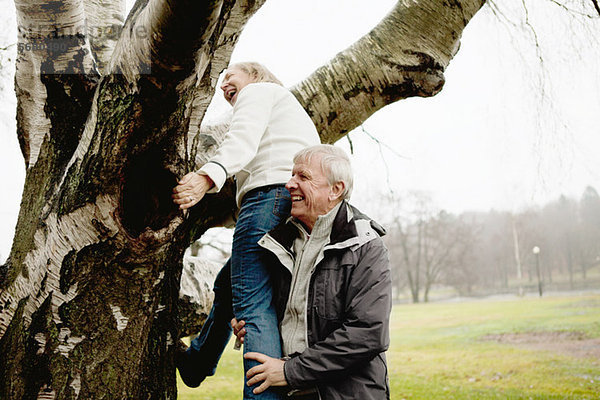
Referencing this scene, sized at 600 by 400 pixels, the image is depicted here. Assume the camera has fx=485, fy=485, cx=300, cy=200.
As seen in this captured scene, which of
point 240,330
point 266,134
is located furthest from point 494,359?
point 266,134

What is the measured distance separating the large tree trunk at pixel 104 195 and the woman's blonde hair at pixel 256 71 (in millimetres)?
462

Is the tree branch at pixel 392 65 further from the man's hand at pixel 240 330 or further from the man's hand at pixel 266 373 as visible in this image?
the man's hand at pixel 266 373

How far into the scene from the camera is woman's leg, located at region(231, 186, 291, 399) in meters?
2.05

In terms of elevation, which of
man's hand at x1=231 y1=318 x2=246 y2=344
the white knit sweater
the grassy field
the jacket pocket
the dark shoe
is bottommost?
the grassy field

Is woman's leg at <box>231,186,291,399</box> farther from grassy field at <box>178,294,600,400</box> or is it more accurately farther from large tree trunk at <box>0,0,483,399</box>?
grassy field at <box>178,294,600,400</box>

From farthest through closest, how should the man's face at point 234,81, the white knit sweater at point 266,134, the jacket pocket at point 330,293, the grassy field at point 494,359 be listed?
the grassy field at point 494,359 → the man's face at point 234,81 → the white knit sweater at point 266,134 → the jacket pocket at point 330,293

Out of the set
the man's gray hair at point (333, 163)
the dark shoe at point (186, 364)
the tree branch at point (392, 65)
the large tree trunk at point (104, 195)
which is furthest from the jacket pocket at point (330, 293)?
the tree branch at point (392, 65)

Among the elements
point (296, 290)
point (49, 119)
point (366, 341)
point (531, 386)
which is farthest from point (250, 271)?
point (531, 386)

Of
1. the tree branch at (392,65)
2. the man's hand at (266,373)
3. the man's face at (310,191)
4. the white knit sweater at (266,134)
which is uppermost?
the tree branch at (392,65)

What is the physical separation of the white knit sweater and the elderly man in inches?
6.0

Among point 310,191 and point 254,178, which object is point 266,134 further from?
point 310,191

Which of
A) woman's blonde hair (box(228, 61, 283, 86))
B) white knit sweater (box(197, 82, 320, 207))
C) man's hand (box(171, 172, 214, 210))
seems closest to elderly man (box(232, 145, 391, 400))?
white knit sweater (box(197, 82, 320, 207))

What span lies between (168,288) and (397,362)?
10.9 meters

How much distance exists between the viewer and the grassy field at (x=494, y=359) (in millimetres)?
8281
